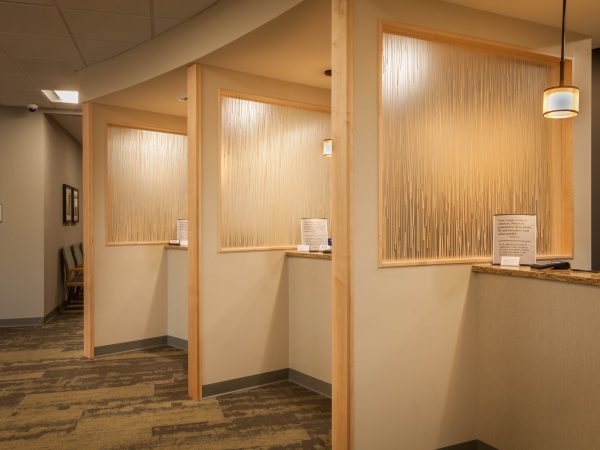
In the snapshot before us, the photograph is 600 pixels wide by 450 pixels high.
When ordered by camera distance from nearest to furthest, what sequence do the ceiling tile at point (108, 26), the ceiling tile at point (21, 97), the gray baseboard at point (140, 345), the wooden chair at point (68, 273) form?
the ceiling tile at point (108, 26) < the gray baseboard at point (140, 345) < the ceiling tile at point (21, 97) < the wooden chair at point (68, 273)

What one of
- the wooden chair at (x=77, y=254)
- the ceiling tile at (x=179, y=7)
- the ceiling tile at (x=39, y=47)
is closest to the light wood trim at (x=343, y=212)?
the ceiling tile at (x=179, y=7)

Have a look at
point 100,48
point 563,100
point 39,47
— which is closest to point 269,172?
point 100,48

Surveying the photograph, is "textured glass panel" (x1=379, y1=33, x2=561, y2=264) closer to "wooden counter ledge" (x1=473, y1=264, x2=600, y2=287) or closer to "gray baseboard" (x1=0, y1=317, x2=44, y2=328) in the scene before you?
"wooden counter ledge" (x1=473, y1=264, x2=600, y2=287)

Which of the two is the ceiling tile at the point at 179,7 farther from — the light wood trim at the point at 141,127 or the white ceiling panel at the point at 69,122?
the white ceiling panel at the point at 69,122

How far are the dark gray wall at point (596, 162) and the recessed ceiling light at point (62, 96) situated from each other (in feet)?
16.8

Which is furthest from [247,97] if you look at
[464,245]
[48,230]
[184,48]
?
[48,230]

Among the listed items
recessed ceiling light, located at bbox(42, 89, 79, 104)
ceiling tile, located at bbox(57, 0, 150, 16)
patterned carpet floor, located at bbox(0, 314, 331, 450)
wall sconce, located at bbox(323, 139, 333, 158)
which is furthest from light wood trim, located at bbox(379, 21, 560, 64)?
recessed ceiling light, located at bbox(42, 89, 79, 104)

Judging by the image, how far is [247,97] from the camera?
4117mm

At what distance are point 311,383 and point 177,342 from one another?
198 cm

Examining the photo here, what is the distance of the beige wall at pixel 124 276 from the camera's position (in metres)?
5.15

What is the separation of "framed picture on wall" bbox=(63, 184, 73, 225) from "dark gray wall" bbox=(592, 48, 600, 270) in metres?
6.96

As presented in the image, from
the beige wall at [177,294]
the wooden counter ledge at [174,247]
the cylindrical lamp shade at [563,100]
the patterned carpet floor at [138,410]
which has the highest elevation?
the cylindrical lamp shade at [563,100]

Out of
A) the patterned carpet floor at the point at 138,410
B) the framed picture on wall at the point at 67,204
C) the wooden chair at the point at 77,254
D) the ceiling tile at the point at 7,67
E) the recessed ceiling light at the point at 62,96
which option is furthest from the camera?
the wooden chair at the point at 77,254

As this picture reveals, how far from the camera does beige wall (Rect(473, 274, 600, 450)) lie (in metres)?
2.27
